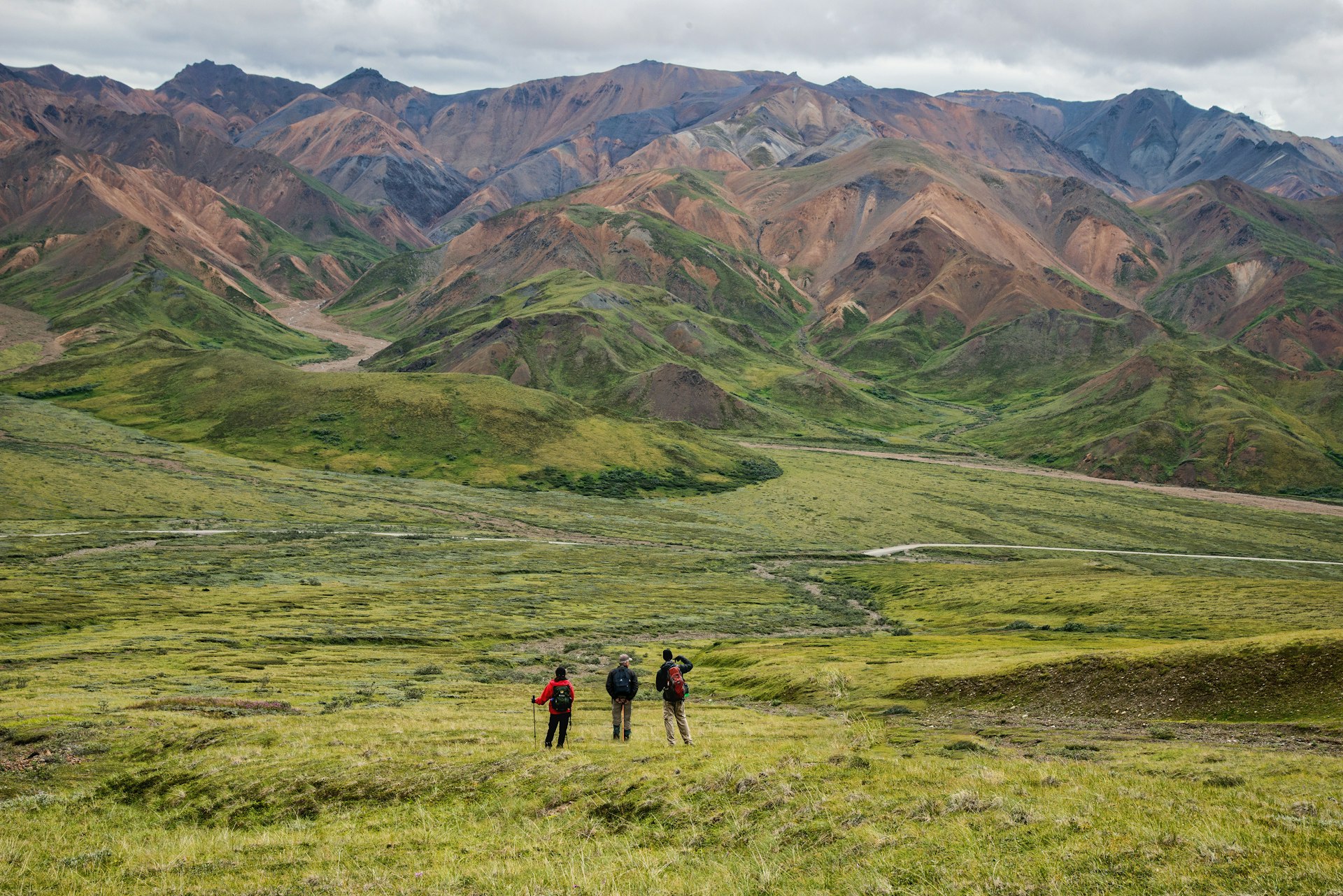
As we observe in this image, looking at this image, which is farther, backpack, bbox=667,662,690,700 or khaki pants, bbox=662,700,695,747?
khaki pants, bbox=662,700,695,747

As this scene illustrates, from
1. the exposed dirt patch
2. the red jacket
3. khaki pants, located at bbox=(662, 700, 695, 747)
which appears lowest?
the exposed dirt patch

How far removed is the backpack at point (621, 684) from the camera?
32.1m

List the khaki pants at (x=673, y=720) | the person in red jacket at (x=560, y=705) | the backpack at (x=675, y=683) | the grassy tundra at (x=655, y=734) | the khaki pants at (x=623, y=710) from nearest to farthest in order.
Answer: the grassy tundra at (x=655, y=734) < the backpack at (x=675, y=683) < the person in red jacket at (x=560, y=705) < the khaki pants at (x=673, y=720) < the khaki pants at (x=623, y=710)

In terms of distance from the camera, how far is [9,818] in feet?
87.6

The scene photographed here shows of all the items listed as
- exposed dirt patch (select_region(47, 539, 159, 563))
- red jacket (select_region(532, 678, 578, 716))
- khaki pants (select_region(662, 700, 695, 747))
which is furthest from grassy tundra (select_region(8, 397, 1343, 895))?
red jacket (select_region(532, 678, 578, 716))

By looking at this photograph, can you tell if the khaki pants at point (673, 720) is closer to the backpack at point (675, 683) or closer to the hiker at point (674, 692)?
the hiker at point (674, 692)

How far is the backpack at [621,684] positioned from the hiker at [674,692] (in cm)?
111

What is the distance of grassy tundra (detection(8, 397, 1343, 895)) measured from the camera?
65.7ft

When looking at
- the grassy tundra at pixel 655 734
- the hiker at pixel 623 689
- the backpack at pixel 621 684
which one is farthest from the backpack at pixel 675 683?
the grassy tundra at pixel 655 734

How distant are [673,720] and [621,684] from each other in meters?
2.30

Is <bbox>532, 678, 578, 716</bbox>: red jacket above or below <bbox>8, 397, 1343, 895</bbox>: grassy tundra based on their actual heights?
above

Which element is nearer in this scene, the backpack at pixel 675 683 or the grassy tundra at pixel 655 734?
the grassy tundra at pixel 655 734

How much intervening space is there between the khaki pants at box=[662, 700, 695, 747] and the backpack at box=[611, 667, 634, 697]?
4.74 feet

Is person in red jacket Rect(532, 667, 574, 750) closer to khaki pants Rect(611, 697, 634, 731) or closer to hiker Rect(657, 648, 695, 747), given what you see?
khaki pants Rect(611, 697, 634, 731)
